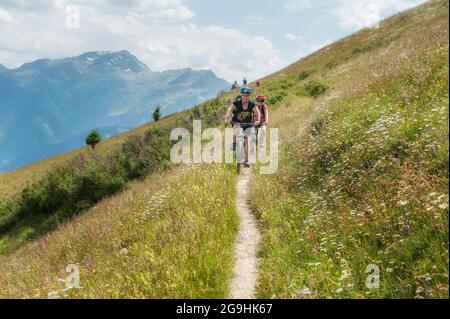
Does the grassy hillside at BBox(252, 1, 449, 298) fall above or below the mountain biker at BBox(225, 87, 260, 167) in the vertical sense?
below

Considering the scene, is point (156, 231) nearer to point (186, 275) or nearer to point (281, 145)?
point (186, 275)

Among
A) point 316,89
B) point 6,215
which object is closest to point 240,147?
point 316,89

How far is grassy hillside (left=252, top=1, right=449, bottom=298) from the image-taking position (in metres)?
5.40

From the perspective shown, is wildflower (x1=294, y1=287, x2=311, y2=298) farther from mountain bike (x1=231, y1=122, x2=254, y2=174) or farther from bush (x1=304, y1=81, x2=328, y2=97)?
bush (x1=304, y1=81, x2=328, y2=97)

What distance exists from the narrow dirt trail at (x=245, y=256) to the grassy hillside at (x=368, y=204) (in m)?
0.21

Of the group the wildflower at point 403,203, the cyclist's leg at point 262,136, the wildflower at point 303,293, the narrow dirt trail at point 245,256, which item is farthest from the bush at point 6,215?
the wildflower at point 403,203

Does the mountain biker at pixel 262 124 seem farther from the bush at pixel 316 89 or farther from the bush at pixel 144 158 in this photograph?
the bush at pixel 316 89

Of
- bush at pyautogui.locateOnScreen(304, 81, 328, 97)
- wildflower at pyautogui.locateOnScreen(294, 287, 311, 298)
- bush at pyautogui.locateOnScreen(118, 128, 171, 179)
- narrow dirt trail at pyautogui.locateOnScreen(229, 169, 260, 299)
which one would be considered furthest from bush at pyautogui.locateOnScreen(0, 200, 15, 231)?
wildflower at pyautogui.locateOnScreen(294, 287, 311, 298)

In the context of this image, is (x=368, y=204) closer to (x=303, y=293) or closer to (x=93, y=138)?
(x=303, y=293)

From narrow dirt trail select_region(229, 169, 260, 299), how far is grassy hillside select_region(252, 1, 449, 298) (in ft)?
0.67

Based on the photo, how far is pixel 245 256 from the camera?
7695mm

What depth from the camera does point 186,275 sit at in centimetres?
624

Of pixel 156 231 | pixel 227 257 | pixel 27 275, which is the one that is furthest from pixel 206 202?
pixel 27 275

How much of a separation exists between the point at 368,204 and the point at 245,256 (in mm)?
2296
